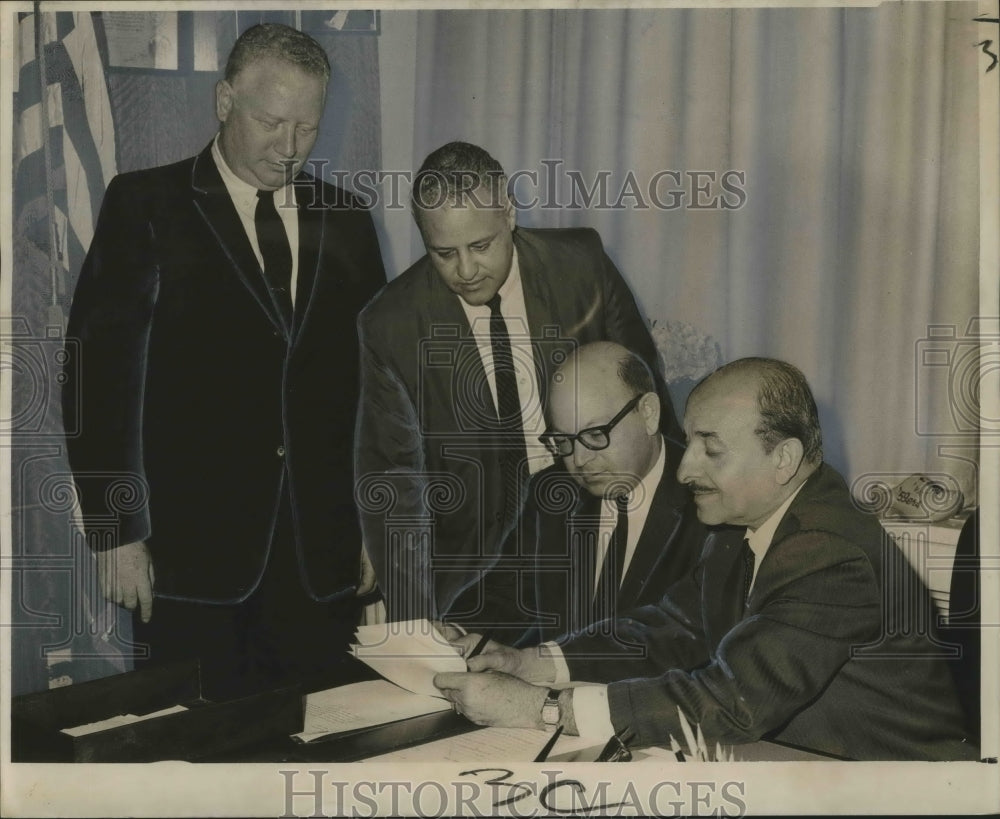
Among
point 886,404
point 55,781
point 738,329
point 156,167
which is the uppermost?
point 156,167

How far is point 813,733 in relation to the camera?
302cm

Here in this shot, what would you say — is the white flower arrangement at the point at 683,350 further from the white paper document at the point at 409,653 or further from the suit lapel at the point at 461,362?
the white paper document at the point at 409,653

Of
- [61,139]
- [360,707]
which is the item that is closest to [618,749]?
[360,707]

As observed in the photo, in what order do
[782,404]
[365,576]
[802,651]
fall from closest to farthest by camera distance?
[802,651] → [782,404] → [365,576]

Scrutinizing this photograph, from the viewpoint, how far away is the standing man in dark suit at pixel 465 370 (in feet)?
10.2

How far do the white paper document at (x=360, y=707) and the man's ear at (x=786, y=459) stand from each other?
114 cm

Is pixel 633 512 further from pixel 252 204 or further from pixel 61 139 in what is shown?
pixel 61 139

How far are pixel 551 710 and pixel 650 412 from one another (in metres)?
0.88

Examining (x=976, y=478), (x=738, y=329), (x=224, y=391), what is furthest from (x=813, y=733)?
(x=224, y=391)

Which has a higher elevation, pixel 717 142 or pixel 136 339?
pixel 717 142

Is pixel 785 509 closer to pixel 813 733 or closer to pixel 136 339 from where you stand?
pixel 813 733

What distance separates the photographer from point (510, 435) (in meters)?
3.12

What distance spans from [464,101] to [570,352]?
0.80 metres

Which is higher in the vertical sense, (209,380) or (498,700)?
(209,380)
